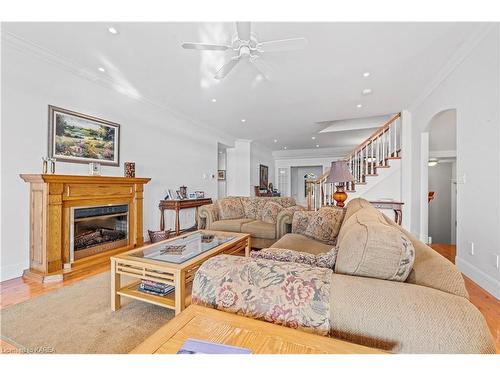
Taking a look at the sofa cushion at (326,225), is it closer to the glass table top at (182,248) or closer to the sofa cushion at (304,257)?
the glass table top at (182,248)

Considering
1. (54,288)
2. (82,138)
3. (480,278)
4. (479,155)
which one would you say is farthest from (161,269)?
(479,155)

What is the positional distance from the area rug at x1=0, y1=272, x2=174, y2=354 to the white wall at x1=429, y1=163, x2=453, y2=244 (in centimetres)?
553

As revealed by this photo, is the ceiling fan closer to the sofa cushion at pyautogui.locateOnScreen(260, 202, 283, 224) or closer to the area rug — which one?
the sofa cushion at pyautogui.locateOnScreen(260, 202, 283, 224)

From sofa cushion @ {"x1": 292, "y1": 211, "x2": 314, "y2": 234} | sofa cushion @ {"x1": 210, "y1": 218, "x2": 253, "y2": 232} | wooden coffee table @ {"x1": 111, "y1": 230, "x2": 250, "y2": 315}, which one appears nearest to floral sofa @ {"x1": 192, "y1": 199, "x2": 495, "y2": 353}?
wooden coffee table @ {"x1": 111, "y1": 230, "x2": 250, "y2": 315}

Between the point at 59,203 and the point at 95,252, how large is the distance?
0.83m

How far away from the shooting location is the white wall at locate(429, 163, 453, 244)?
4.80m

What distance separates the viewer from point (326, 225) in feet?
8.34

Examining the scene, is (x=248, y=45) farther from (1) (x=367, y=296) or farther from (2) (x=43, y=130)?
(2) (x=43, y=130)

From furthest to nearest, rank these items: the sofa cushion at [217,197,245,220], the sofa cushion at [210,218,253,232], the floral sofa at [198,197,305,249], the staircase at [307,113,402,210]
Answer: the staircase at [307,113,402,210]
the sofa cushion at [217,197,245,220]
the sofa cushion at [210,218,253,232]
the floral sofa at [198,197,305,249]

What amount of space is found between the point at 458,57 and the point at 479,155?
121 cm

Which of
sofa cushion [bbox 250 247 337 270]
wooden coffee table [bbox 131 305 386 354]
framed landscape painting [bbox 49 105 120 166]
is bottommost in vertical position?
wooden coffee table [bbox 131 305 386 354]

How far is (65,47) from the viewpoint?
256 cm
